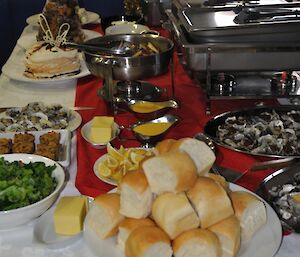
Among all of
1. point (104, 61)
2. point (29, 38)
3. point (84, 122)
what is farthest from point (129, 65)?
point (29, 38)

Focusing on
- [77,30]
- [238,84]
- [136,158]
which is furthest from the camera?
[77,30]

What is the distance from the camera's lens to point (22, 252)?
78 centimetres

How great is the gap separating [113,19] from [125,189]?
1.54m

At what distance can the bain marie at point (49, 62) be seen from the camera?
1510 millimetres

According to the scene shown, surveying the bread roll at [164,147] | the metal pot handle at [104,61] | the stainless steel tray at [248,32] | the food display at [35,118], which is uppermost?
the stainless steel tray at [248,32]

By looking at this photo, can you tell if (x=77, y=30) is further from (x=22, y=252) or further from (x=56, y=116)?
(x=22, y=252)

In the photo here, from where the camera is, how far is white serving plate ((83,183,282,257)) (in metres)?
0.70

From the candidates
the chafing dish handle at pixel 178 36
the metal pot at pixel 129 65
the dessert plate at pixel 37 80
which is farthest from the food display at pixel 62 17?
the metal pot at pixel 129 65

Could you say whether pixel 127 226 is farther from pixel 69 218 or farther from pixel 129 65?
pixel 129 65

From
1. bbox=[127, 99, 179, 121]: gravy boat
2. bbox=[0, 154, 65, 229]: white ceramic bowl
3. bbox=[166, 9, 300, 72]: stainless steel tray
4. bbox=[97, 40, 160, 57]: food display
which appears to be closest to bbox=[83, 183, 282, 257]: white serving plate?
bbox=[0, 154, 65, 229]: white ceramic bowl

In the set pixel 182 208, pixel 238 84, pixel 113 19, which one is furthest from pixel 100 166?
pixel 113 19

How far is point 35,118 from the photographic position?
3.95 feet

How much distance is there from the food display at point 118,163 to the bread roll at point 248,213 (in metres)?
0.22

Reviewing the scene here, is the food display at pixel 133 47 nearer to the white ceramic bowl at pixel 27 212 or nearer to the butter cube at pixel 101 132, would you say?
the butter cube at pixel 101 132
